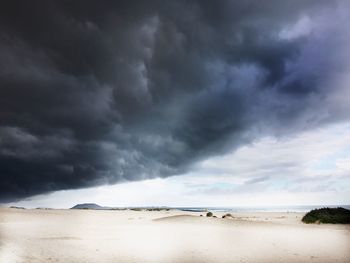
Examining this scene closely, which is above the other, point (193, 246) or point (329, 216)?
point (329, 216)

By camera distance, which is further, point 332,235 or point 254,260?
point 332,235

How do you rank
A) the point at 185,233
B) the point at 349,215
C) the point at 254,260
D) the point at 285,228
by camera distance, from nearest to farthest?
the point at 254,260, the point at 185,233, the point at 285,228, the point at 349,215

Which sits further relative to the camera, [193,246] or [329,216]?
[329,216]

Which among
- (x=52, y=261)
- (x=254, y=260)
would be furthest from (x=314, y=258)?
(x=52, y=261)

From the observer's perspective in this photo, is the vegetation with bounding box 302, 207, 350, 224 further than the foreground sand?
Yes

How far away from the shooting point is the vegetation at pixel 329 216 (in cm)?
2352

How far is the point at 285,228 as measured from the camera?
1969 centimetres

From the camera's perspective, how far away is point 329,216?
2436 cm

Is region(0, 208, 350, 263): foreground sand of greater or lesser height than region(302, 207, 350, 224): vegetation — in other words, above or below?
below

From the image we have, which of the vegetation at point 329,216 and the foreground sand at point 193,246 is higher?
the vegetation at point 329,216

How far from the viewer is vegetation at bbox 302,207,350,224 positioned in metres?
23.5

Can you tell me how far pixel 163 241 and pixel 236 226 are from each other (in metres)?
6.51

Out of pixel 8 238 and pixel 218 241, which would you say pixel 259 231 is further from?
pixel 8 238

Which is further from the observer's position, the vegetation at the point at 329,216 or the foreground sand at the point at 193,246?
the vegetation at the point at 329,216
